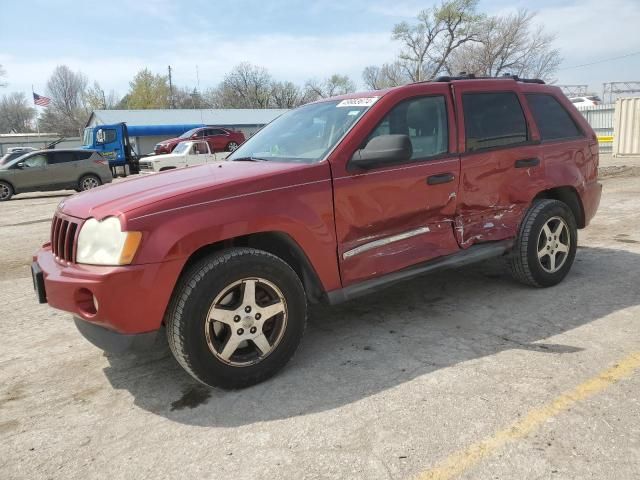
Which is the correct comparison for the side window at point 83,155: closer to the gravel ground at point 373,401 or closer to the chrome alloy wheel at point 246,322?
the gravel ground at point 373,401

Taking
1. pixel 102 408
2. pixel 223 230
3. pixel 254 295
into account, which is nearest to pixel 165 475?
pixel 102 408

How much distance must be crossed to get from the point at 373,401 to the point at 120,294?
4.88 ft

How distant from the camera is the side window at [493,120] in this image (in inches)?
161

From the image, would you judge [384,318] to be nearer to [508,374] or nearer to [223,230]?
[508,374]

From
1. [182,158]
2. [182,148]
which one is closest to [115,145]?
[182,148]

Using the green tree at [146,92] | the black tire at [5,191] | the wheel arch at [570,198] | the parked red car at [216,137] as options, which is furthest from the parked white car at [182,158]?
the green tree at [146,92]

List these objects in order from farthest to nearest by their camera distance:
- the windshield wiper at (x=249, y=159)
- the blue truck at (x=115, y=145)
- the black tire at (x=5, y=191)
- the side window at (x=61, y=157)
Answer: the blue truck at (x=115, y=145), the side window at (x=61, y=157), the black tire at (x=5, y=191), the windshield wiper at (x=249, y=159)

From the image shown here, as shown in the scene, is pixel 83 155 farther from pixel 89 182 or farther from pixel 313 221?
pixel 313 221

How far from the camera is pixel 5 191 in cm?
1706

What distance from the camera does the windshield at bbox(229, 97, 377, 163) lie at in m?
3.58

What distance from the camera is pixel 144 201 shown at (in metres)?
2.82

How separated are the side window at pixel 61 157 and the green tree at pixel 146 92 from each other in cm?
5477

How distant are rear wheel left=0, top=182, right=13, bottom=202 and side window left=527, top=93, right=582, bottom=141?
691 inches

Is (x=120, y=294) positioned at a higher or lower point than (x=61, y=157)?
lower
